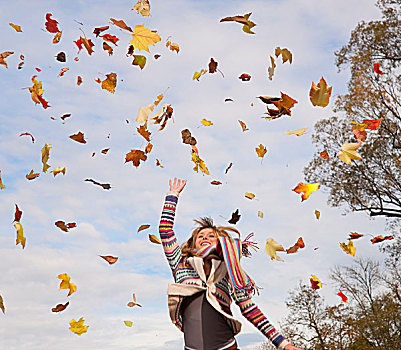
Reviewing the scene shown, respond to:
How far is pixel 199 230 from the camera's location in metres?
4.12

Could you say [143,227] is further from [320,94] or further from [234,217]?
[320,94]

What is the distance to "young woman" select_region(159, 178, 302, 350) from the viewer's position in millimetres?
3607

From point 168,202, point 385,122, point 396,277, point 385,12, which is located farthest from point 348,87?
point 168,202

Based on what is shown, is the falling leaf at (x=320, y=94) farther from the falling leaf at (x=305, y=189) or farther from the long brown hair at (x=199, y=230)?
the long brown hair at (x=199, y=230)

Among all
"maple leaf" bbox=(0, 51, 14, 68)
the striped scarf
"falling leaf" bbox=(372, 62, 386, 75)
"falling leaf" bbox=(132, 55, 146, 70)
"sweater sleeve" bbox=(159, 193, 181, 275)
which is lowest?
the striped scarf

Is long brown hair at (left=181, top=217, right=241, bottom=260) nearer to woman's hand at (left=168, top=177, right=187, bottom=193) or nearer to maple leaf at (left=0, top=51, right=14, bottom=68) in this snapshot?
woman's hand at (left=168, top=177, right=187, bottom=193)

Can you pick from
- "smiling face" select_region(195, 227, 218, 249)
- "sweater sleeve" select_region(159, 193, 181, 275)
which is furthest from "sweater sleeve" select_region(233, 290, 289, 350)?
"sweater sleeve" select_region(159, 193, 181, 275)

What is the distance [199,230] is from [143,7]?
2435 millimetres

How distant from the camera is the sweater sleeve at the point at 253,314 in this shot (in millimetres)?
3869

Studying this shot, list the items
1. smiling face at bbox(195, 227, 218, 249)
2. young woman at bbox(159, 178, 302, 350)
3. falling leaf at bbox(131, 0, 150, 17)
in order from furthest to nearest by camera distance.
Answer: falling leaf at bbox(131, 0, 150, 17) < smiling face at bbox(195, 227, 218, 249) < young woman at bbox(159, 178, 302, 350)

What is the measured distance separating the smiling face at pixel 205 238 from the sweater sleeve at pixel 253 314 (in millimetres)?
450

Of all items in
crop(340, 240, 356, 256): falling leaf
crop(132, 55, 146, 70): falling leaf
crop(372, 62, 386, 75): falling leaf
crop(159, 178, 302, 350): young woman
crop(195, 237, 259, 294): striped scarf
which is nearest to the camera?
crop(159, 178, 302, 350): young woman

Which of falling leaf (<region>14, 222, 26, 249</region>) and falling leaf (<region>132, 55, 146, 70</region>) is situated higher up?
falling leaf (<region>132, 55, 146, 70</region>)

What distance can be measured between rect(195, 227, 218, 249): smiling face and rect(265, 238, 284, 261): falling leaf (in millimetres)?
558
